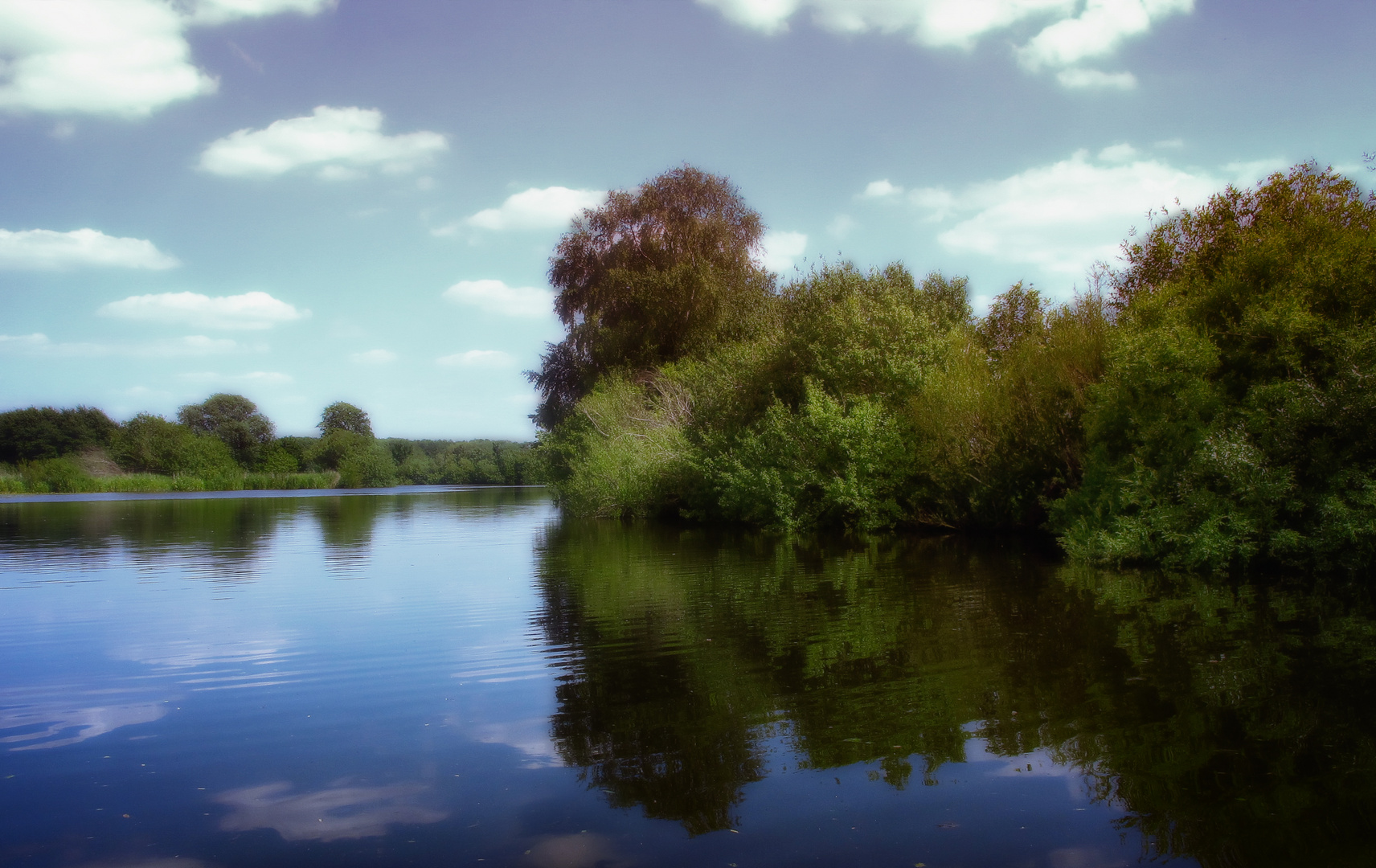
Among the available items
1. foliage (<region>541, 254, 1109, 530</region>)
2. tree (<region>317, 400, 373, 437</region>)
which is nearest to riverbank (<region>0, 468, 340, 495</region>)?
tree (<region>317, 400, 373, 437</region>)

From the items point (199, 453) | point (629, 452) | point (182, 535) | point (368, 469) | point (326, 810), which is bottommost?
point (326, 810)

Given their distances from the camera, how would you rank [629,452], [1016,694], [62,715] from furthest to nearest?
1. [629,452]
2. [62,715]
3. [1016,694]

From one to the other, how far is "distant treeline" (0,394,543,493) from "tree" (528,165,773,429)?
21413 mm

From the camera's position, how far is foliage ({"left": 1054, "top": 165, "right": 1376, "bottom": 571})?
15.0m

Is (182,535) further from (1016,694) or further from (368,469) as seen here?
(368,469)

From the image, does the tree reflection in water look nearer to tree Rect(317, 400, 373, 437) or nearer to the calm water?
the calm water

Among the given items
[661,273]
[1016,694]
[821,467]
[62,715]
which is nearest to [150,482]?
[661,273]

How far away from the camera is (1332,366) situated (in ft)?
50.9

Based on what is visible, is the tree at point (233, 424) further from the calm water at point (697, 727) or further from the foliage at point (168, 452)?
the calm water at point (697, 727)

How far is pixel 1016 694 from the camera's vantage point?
25.6 ft

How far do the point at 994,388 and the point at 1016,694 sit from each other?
18832 millimetres

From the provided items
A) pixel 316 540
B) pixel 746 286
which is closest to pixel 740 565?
pixel 316 540

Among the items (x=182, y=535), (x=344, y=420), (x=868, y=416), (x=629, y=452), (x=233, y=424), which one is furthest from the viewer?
(x=344, y=420)

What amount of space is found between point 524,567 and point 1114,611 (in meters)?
12.4
